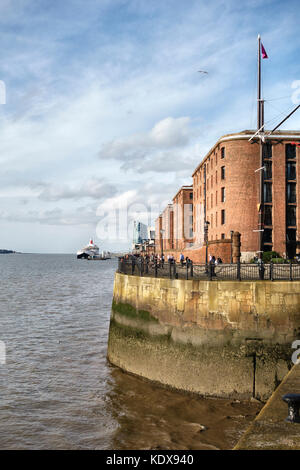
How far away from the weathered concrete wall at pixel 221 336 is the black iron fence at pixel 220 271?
967 mm

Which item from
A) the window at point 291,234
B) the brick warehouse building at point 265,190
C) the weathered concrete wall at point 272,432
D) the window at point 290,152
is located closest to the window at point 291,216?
the brick warehouse building at point 265,190

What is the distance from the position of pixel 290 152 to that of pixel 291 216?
23.8 feet

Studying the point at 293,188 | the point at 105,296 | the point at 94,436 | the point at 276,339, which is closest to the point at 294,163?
the point at 293,188

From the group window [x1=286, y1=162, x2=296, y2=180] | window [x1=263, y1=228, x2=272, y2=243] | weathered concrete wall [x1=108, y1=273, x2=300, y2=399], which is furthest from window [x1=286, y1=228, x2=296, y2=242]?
weathered concrete wall [x1=108, y1=273, x2=300, y2=399]

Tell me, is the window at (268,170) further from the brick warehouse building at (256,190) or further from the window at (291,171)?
the window at (291,171)

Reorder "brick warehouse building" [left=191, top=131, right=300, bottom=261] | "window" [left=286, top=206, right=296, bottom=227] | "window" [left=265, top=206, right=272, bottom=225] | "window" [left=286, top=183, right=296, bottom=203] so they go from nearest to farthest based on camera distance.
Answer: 1. "brick warehouse building" [left=191, top=131, right=300, bottom=261]
2. "window" [left=265, top=206, right=272, bottom=225]
3. "window" [left=286, top=183, right=296, bottom=203]
4. "window" [left=286, top=206, right=296, bottom=227]

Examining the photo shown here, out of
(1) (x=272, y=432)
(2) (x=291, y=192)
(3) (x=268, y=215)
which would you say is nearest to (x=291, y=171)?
(2) (x=291, y=192)

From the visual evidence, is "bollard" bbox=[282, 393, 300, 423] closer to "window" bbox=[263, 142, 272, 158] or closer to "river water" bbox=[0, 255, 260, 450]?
"river water" bbox=[0, 255, 260, 450]

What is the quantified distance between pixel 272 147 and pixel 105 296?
25.9m

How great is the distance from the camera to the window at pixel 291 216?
45.8 meters

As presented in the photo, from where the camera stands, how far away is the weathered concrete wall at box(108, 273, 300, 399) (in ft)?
48.5

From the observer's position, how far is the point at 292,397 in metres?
7.14

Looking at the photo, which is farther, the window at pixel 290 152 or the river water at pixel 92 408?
the window at pixel 290 152
